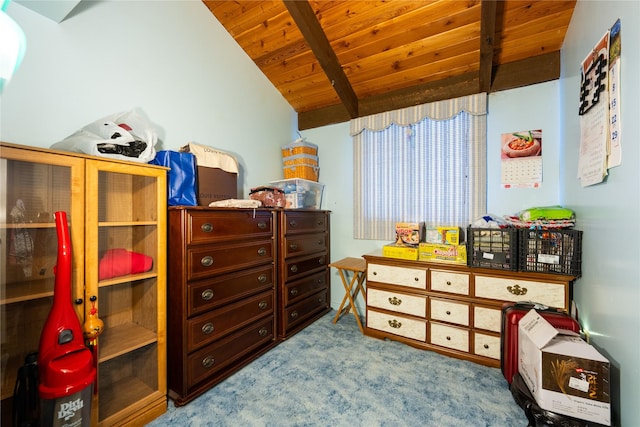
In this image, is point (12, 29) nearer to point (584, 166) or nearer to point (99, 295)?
A: point (99, 295)

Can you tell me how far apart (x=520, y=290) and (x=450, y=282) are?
1.51 ft

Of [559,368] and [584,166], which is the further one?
[584,166]

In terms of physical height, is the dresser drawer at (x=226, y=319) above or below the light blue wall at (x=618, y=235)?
below

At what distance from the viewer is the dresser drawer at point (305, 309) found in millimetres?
2406

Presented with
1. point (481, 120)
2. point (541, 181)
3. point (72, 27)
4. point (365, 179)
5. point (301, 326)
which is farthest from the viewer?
point (365, 179)

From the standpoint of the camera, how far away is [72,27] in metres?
1.55

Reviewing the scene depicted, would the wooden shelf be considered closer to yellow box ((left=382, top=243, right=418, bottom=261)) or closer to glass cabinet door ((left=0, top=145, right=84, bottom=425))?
glass cabinet door ((left=0, top=145, right=84, bottom=425))

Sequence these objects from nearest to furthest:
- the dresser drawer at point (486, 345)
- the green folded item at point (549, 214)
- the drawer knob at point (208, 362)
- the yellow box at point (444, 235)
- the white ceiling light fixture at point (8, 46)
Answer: the white ceiling light fixture at point (8, 46) → the drawer knob at point (208, 362) → the green folded item at point (549, 214) → the dresser drawer at point (486, 345) → the yellow box at point (444, 235)

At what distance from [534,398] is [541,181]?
66.8 inches

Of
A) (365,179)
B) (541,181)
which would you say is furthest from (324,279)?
(541,181)

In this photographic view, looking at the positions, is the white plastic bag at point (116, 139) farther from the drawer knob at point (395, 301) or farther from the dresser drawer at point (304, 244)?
the drawer knob at point (395, 301)

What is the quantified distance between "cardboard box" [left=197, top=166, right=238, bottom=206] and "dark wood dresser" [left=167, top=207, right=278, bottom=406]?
235 millimetres

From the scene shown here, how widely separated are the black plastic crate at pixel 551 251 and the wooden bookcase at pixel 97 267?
251 cm

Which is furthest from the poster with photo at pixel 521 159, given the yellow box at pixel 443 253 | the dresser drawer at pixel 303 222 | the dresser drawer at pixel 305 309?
the dresser drawer at pixel 305 309
